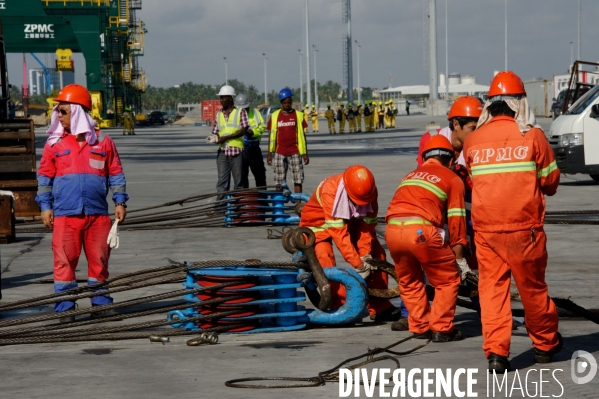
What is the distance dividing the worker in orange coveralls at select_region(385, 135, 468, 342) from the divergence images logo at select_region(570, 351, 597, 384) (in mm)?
885

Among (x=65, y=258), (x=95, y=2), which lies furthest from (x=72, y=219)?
(x=95, y=2)

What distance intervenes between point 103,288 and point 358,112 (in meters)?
51.7

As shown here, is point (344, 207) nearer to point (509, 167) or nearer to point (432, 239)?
point (432, 239)

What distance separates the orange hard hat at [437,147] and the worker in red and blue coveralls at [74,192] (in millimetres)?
2649

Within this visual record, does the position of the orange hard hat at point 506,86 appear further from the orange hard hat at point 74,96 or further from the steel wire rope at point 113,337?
the orange hard hat at point 74,96

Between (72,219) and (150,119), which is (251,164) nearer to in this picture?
(72,219)

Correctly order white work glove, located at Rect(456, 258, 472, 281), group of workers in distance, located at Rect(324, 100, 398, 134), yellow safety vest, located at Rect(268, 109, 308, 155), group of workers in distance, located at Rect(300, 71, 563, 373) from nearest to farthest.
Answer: group of workers in distance, located at Rect(300, 71, 563, 373)
white work glove, located at Rect(456, 258, 472, 281)
yellow safety vest, located at Rect(268, 109, 308, 155)
group of workers in distance, located at Rect(324, 100, 398, 134)

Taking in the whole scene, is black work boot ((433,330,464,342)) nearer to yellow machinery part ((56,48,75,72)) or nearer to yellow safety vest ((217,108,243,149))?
yellow safety vest ((217,108,243,149))

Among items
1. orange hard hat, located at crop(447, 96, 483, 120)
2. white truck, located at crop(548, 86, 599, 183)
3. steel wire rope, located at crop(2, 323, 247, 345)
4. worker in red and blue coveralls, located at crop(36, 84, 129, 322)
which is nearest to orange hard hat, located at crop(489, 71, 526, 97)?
orange hard hat, located at crop(447, 96, 483, 120)

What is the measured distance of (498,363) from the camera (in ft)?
19.0

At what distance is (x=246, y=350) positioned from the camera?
22.0ft

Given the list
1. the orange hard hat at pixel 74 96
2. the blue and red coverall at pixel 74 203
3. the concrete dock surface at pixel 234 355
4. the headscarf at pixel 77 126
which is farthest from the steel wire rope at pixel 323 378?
the orange hard hat at pixel 74 96

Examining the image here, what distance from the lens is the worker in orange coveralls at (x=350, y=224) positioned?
7.46m

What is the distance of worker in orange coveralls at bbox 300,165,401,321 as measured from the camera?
746 centimetres
